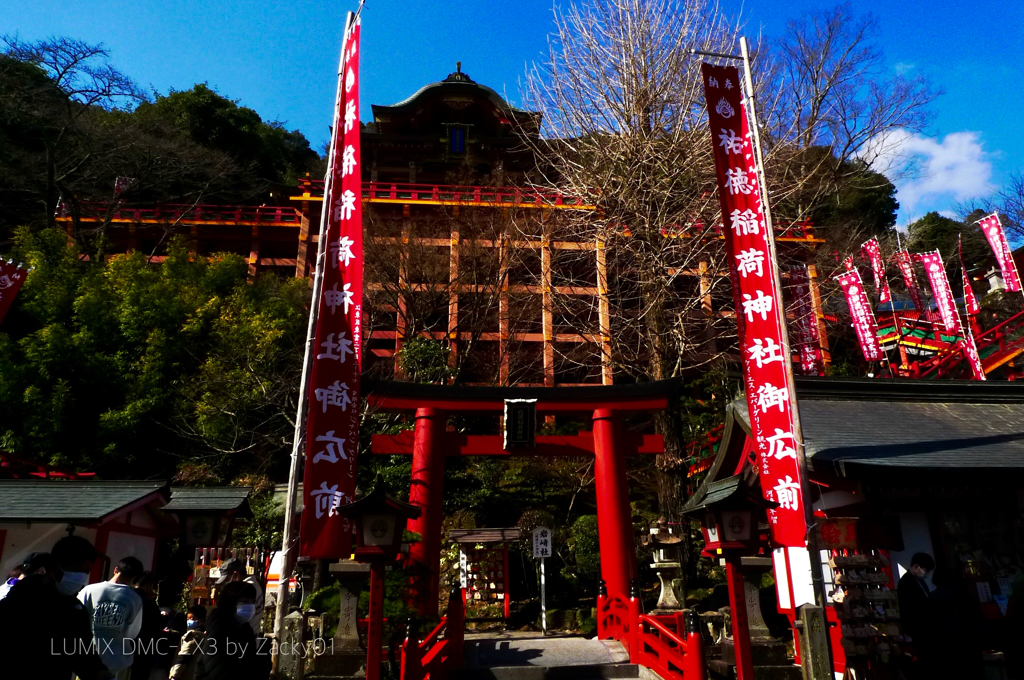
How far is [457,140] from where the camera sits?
84.8 feet

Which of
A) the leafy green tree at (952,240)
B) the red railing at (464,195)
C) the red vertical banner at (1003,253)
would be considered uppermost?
the leafy green tree at (952,240)

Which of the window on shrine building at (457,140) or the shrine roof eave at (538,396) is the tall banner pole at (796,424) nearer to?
the shrine roof eave at (538,396)

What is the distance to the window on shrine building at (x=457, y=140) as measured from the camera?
25703 mm

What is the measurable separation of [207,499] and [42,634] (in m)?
5.15

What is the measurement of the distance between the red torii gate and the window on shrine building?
1795 centimetres

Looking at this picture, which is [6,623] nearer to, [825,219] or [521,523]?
[521,523]

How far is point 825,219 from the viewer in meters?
25.4

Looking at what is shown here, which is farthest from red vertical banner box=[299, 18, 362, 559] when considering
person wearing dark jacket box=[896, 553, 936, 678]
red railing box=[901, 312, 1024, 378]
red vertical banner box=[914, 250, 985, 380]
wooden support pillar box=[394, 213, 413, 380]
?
red railing box=[901, 312, 1024, 378]

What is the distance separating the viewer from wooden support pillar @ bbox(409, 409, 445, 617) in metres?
8.41

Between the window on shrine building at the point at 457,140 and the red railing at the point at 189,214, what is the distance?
7.26 m

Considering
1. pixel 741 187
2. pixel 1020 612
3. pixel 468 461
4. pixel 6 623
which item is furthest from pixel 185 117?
pixel 1020 612

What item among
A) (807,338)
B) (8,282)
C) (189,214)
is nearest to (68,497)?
(8,282)

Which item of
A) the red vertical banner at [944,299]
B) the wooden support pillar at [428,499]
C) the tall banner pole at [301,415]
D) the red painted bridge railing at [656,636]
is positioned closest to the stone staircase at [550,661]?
the red painted bridge railing at [656,636]

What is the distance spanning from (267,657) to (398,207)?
1930 cm
